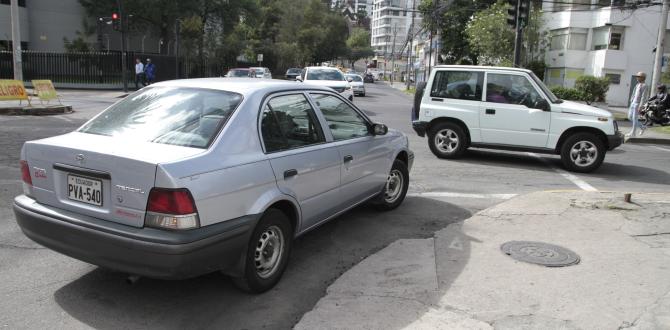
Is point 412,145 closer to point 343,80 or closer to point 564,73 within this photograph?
point 343,80

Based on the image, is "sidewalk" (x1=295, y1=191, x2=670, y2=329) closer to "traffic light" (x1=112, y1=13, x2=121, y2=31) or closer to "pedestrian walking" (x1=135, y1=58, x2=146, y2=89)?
"traffic light" (x1=112, y1=13, x2=121, y2=31)

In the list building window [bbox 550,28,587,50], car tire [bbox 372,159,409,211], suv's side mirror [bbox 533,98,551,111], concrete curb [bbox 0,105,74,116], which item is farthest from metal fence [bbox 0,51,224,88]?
car tire [bbox 372,159,409,211]

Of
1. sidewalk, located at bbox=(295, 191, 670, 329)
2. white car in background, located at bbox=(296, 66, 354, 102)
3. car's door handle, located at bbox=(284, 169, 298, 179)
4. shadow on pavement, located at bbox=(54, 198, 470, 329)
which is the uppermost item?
white car in background, located at bbox=(296, 66, 354, 102)

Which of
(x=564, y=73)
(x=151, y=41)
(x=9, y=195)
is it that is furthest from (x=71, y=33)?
(x=9, y=195)

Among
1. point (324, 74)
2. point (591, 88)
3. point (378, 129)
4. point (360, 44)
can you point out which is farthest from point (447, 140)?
point (360, 44)

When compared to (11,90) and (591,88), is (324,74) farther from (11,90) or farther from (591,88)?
(591,88)

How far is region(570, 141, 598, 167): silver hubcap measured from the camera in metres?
9.97

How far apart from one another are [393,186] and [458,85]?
468cm

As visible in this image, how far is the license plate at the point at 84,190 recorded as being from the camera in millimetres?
3834

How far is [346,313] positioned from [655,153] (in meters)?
12.1

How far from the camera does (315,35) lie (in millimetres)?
77438

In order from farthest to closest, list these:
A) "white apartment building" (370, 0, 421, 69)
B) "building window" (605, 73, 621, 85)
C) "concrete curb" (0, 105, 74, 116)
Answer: "white apartment building" (370, 0, 421, 69)
"building window" (605, 73, 621, 85)
"concrete curb" (0, 105, 74, 116)

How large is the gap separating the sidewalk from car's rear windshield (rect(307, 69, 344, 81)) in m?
15.2

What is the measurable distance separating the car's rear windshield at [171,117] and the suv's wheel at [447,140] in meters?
7.11
